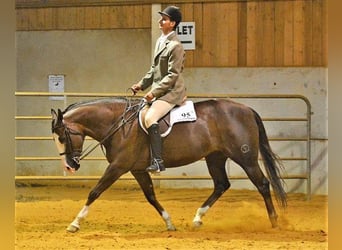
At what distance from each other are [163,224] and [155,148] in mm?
610

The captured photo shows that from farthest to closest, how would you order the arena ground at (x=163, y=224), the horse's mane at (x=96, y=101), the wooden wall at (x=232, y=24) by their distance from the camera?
the wooden wall at (x=232, y=24)
the horse's mane at (x=96, y=101)
the arena ground at (x=163, y=224)

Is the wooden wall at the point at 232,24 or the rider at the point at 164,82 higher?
the wooden wall at the point at 232,24

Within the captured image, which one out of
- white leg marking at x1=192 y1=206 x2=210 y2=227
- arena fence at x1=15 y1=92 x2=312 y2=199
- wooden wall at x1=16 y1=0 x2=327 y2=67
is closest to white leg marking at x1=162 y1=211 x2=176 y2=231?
white leg marking at x1=192 y1=206 x2=210 y2=227

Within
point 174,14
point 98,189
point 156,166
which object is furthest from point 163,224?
point 174,14

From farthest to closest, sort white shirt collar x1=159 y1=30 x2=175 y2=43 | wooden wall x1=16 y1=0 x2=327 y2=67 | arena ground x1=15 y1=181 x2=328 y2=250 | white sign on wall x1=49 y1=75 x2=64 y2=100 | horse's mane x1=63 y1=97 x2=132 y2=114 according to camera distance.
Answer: white sign on wall x1=49 y1=75 x2=64 y2=100, wooden wall x1=16 y1=0 x2=327 y2=67, horse's mane x1=63 y1=97 x2=132 y2=114, white shirt collar x1=159 y1=30 x2=175 y2=43, arena ground x1=15 y1=181 x2=328 y2=250

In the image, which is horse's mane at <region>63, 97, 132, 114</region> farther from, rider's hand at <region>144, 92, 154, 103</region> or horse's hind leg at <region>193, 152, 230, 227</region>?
horse's hind leg at <region>193, 152, 230, 227</region>

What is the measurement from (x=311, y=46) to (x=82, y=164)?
6.84 ft

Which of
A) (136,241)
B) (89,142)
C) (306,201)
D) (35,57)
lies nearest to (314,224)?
(306,201)

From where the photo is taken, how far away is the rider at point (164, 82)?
231 inches

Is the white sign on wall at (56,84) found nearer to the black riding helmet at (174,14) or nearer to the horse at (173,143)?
the horse at (173,143)

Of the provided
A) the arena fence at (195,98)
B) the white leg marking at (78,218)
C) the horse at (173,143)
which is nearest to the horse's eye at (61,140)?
the horse at (173,143)

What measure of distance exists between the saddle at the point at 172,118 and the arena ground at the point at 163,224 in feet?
1.62

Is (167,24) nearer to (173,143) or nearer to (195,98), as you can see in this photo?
(195,98)

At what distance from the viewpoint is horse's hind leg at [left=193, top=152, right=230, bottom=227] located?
607 cm
